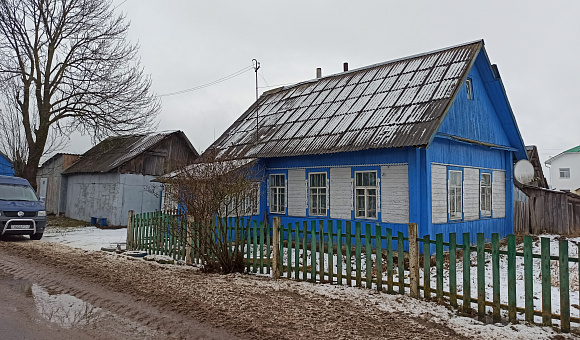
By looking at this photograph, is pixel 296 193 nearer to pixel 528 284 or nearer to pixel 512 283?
pixel 512 283

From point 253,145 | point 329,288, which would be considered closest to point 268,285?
point 329,288

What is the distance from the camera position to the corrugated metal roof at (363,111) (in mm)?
11695

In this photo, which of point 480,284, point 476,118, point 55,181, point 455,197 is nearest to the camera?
point 480,284

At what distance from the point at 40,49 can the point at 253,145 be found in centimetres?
1358

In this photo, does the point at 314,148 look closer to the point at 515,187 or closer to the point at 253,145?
the point at 253,145

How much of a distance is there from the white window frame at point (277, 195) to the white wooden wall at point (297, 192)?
333 millimetres

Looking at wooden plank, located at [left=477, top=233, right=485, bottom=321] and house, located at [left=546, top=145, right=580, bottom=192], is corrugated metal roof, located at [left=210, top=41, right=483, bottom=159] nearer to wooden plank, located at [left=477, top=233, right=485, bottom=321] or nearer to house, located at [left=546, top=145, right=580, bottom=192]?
wooden plank, located at [left=477, top=233, right=485, bottom=321]

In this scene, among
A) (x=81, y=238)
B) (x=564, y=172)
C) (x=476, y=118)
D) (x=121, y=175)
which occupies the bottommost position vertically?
(x=81, y=238)

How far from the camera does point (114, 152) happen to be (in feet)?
80.7

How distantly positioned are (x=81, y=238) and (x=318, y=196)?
925cm

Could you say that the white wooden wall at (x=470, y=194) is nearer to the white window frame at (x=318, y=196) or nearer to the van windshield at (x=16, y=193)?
the white window frame at (x=318, y=196)

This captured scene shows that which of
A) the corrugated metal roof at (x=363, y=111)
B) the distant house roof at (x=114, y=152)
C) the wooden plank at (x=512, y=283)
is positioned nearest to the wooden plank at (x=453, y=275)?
the wooden plank at (x=512, y=283)

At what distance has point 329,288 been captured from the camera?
24.2ft

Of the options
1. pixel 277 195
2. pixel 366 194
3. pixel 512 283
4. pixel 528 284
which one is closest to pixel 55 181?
pixel 277 195
